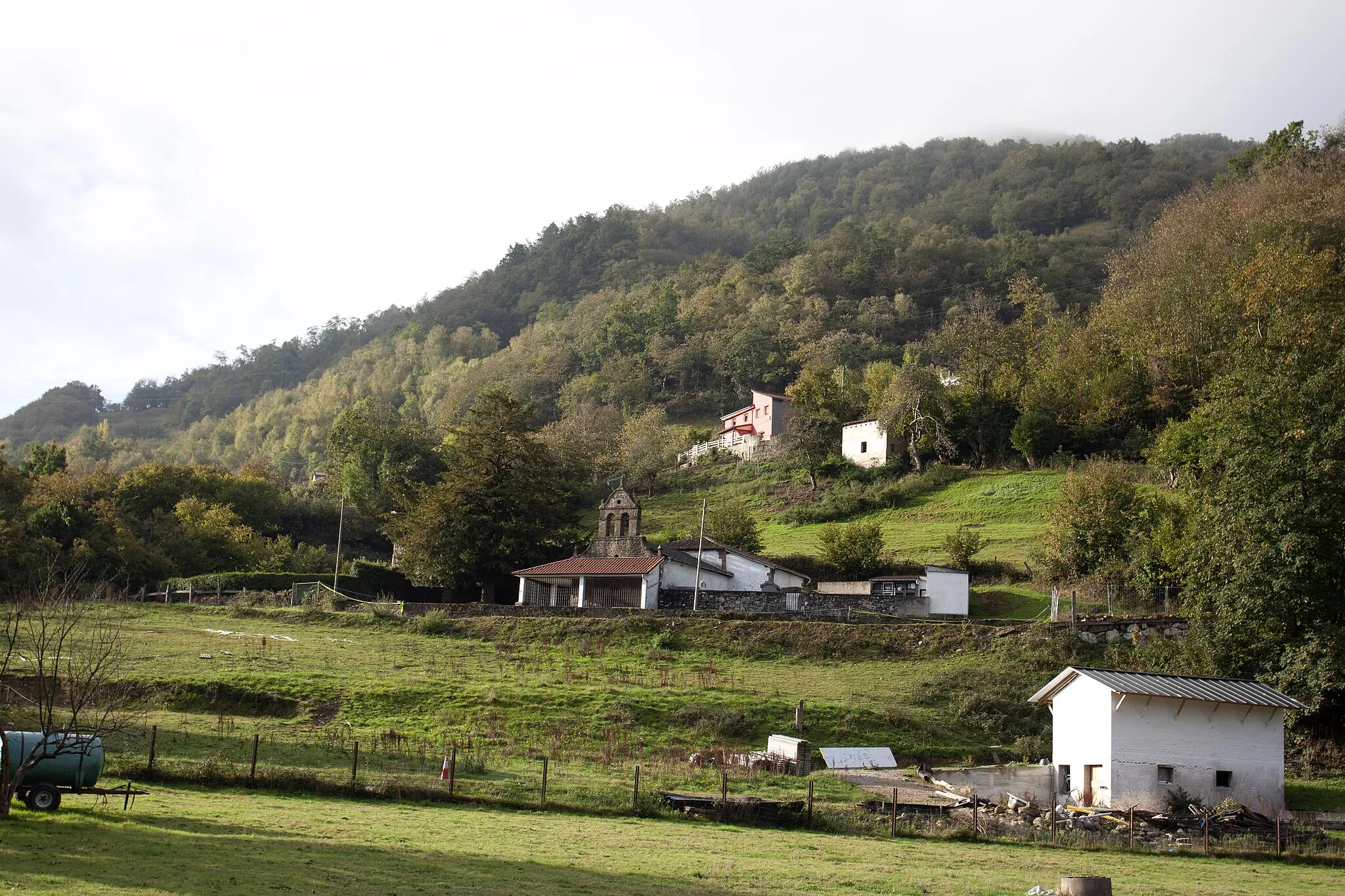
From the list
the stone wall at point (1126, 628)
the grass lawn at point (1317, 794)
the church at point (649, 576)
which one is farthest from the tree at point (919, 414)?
the grass lawn at point (1317, 794)

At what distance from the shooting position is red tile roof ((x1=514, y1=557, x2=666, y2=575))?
158 feet

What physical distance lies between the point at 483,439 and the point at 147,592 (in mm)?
17325

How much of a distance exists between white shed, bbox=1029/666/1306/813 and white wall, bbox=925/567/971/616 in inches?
725

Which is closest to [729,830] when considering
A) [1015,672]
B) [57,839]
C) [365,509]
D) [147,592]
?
[57,839]

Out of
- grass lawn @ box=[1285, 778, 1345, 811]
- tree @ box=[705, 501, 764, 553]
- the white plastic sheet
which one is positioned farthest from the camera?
tree @ box=[705, 501, 764, 553]

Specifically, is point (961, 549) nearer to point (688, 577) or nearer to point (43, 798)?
point (688, 577)

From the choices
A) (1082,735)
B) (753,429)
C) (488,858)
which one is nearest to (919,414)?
(753,429)

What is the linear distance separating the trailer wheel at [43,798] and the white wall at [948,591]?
116ft

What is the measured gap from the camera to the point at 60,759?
17.9 metres

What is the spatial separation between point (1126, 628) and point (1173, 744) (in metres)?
13.0

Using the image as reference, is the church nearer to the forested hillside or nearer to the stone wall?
the stone wall

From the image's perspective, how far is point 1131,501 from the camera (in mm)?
49250

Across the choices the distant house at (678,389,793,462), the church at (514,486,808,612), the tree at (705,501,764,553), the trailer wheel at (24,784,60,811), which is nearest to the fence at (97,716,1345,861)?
the trailer wheel at (24,784,60,811)

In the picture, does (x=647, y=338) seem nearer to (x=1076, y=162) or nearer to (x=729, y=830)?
(x=1076, y=162)
